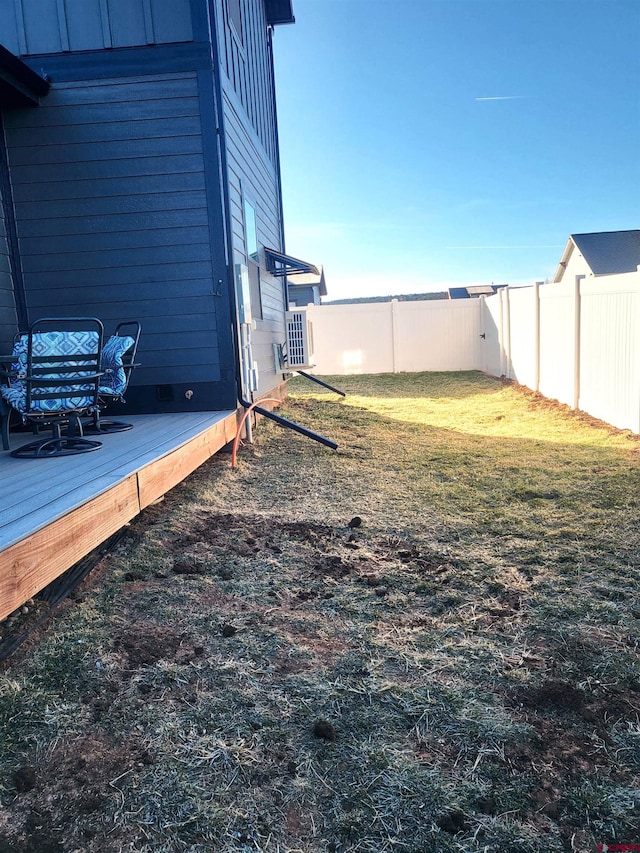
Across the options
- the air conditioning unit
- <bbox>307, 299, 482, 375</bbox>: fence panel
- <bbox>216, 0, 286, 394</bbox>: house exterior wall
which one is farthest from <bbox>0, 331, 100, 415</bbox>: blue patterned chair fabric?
<bbox>307, 299, 482, 375</bbox>: fence panel

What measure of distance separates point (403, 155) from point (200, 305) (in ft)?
59.8

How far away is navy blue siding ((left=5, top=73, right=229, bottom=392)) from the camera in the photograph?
4926mm

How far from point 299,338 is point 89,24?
4.89m

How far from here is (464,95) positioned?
16.6m

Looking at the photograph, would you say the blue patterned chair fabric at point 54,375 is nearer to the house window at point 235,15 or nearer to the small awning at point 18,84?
the small awning at point 18,84

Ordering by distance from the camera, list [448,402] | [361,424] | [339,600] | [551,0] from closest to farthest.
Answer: [339,600] < [361,424] < [448,402] < [551,0]

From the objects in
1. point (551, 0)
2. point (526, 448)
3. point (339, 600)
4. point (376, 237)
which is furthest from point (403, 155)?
point (339, 600)

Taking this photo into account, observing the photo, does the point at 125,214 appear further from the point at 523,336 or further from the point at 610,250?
the point at 610,250

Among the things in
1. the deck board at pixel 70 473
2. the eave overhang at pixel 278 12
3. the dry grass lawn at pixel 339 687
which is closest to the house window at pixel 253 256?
the deck board at pixel 70 473

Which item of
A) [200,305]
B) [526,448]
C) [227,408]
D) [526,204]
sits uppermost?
[526,204]

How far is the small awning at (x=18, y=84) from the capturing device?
431 cm

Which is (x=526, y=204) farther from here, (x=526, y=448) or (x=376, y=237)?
(x=526, y=448)

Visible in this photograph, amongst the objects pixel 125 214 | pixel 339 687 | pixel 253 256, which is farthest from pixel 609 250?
pixel 339 687

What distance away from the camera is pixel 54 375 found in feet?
11.3
